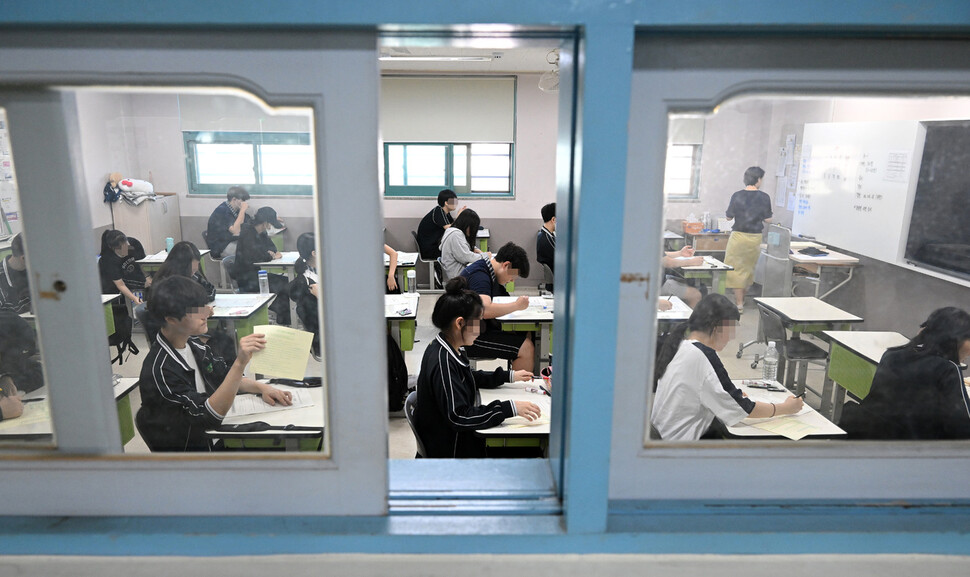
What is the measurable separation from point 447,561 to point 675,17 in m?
1.21

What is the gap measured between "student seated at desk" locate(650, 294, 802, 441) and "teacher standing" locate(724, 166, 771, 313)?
0.24 feet

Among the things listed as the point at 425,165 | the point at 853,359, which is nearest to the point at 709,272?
the point at 853,359

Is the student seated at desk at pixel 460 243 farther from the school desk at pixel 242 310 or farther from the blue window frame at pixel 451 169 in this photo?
the school desk at pixel 242 310

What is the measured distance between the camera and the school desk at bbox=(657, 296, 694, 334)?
135cm

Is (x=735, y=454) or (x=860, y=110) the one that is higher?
(x=860, y=110)

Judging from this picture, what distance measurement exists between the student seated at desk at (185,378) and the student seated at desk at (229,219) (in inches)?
5.4

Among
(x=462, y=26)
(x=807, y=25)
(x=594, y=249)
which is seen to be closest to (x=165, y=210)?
(x=462, y=26)

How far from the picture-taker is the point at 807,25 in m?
1.15

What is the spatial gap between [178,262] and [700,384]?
1506 millimetres

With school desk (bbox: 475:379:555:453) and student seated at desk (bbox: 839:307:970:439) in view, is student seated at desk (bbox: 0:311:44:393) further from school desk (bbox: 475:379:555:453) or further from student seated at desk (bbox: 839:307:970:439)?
student seated at desk (bbox: 839:307:970:439)

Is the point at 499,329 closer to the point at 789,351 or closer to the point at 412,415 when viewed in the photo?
the point at 412,415

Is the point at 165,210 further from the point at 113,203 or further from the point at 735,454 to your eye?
the point at 735,454

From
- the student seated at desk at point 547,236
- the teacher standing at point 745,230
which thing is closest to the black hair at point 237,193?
the teacher standing at point 745,230

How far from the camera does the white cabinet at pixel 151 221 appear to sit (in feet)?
4.41
